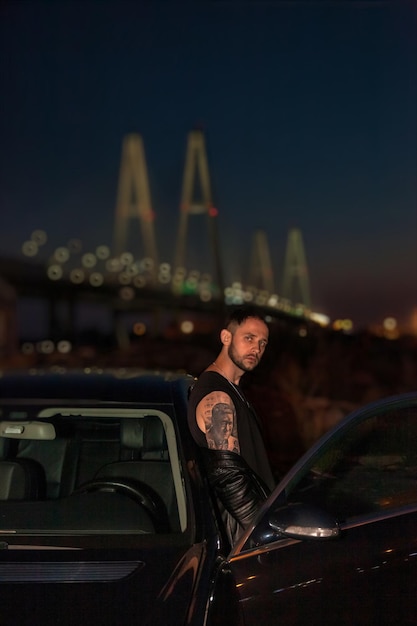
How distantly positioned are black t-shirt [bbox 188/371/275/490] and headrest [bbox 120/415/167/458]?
33 cm

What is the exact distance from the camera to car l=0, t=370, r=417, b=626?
2984mm

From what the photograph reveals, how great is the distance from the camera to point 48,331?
59125 millimetres

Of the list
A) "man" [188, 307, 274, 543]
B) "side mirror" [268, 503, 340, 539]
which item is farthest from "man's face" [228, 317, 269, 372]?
"side mirror" [268, 503, 340, 539]

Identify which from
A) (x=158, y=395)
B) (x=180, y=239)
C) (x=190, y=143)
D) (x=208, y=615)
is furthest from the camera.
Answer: (x=180, y=239)

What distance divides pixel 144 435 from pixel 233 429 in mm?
630

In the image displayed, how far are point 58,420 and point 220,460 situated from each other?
3.22 ft

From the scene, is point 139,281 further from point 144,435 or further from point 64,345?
point 144,435

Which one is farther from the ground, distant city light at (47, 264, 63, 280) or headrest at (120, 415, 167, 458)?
distant city light at (47, 264, 63, 280)

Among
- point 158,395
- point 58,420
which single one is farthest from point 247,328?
point 58,420

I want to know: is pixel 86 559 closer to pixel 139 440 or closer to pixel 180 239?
pixel 139 440

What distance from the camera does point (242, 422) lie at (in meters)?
3.87

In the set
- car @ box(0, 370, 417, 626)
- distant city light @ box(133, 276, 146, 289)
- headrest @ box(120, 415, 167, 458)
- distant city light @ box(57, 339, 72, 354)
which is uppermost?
distant city light @ box(133, 276, 146, 289)

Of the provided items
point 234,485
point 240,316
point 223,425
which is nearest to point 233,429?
point 223,425

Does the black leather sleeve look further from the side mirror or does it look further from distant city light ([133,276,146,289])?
distant city light ([133,276,146,289])
